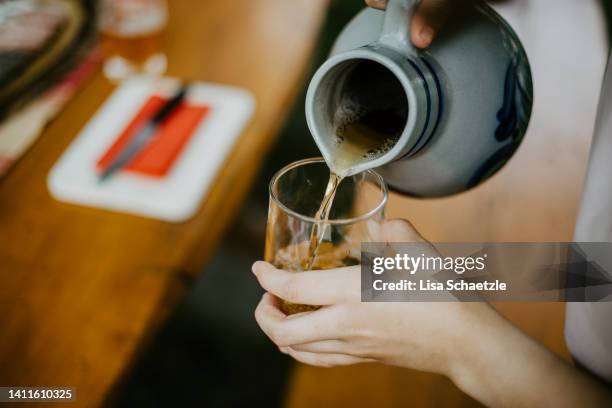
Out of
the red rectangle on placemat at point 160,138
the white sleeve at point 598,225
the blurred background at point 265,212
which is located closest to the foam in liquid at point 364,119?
the white sleeve at point 598,225

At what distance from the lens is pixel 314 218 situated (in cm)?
70

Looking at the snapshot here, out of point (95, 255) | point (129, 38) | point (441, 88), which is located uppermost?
point (441, 88)

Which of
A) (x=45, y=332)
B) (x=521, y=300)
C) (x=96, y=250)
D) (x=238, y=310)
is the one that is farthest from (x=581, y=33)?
(x=45, y=332)

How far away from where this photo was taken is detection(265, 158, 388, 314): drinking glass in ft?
2.13

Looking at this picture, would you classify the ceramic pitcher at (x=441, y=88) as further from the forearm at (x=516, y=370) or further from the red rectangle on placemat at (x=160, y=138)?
the red rectangle on placemat at (x=160, y=138)

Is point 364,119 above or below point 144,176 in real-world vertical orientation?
above

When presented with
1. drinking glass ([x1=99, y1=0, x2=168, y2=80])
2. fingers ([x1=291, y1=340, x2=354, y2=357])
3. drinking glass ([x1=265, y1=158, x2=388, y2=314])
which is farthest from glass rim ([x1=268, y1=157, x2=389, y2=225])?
drinking glass ([x1=99, y1=0, x2=168, y2=80])

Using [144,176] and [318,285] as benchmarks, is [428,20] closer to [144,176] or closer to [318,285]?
[318,285]

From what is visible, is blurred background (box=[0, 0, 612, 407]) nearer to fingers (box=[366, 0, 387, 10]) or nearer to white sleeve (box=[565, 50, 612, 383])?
white sleeve (box=[565, 50, 612, 383])

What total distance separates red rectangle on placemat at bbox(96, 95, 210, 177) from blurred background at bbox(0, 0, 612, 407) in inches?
5.9

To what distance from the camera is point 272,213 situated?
678 mm

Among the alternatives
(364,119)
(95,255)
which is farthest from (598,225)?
(95,255)

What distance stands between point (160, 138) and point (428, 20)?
0.66m

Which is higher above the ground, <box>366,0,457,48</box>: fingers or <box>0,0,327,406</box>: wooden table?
<box>366,0,457,48</box>: fingers
